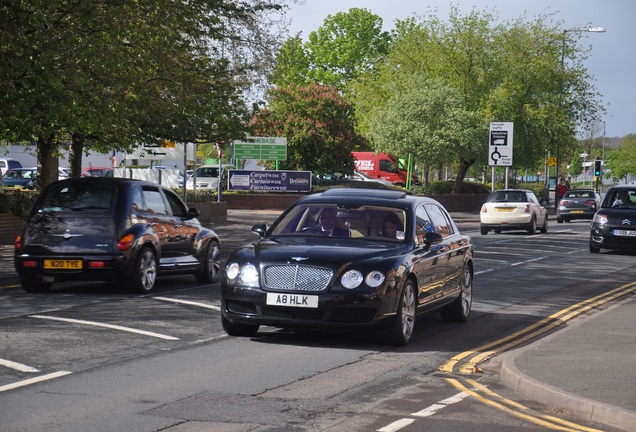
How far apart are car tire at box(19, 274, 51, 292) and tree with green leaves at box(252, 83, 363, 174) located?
40.0 meters

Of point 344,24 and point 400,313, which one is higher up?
point 344,24

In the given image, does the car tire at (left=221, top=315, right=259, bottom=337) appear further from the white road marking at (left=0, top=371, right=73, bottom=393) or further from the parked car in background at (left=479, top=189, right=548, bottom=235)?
the parked car in background at (left=479, top=189, right=548, bottom=235)

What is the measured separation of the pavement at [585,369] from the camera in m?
7.84

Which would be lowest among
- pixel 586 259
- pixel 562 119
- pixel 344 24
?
pixel 586 259

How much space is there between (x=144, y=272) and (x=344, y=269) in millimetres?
5843

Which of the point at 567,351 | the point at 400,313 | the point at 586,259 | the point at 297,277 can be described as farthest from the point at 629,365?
the point at 586,259

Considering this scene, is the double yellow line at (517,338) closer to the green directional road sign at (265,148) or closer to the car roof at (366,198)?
the car roof at (366,198)

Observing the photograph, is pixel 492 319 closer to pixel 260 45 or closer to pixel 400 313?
pixel 400 313

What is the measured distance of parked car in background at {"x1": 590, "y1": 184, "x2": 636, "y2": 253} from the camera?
27141 mm

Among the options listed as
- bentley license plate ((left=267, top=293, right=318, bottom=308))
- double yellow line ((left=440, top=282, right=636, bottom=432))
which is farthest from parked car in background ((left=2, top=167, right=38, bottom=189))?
bentley license plate ((left=267, top=293, right=318, bottom=308))

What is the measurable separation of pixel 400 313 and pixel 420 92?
48.4 meters

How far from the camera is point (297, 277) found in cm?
1077

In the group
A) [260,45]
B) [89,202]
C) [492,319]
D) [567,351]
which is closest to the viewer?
[567,351]

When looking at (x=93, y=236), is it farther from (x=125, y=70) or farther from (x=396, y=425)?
(x=396, y=425)
